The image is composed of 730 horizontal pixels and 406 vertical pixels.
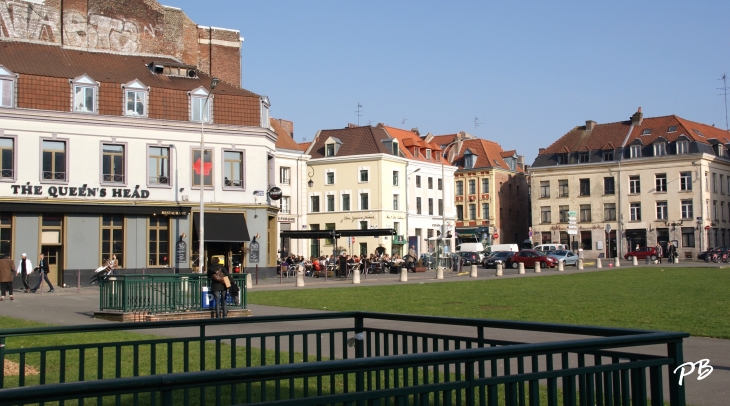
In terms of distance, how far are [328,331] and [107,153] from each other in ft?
129

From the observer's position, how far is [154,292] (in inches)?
841

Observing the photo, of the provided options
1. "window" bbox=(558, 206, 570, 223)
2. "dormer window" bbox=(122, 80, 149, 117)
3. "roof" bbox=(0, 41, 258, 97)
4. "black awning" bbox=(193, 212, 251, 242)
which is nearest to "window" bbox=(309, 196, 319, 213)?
"window" bbox=(558, 206, 570, 223)

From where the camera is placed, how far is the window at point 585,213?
300ft

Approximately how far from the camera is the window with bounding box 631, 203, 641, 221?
87.4 metres

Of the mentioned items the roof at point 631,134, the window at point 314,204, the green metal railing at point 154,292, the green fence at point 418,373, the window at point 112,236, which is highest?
the roof at point 631,134

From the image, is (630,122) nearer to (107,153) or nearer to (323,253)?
(323,253)

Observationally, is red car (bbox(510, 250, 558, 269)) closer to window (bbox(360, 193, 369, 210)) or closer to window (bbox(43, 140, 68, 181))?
window (bbox(360, 193, 369, 210))

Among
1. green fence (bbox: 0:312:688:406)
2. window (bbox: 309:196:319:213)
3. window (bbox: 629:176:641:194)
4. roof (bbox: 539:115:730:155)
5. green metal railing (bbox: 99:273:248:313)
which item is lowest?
green metal railing (bbox: 99:273:248:313)

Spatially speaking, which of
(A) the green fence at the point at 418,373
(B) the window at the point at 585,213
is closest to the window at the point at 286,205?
(B) the window at the point at 585,213

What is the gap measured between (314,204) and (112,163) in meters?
38.3

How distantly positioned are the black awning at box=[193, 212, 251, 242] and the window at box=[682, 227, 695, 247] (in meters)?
52.7

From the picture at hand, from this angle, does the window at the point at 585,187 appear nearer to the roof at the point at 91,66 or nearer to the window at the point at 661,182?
the window at the point at 661,182

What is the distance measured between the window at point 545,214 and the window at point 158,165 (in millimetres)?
57566

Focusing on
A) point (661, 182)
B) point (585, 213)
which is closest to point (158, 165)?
point (661, 182)
